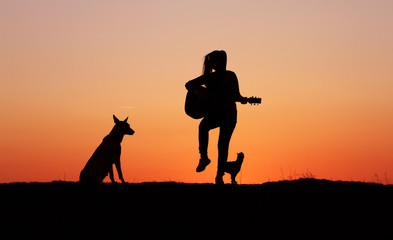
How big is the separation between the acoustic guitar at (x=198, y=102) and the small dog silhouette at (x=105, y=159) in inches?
93.5

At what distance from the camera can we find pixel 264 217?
840cm

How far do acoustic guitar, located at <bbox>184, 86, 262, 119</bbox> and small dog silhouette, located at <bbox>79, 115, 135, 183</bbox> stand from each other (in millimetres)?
2375

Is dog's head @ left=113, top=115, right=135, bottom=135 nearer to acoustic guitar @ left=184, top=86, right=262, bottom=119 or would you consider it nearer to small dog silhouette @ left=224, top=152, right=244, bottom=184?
small dog silhouette @ left=224, top=152, right=244, bottom=184

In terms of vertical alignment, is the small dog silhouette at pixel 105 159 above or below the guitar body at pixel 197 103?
below

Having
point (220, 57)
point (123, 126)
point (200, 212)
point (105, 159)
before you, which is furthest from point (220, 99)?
point (123, 126)

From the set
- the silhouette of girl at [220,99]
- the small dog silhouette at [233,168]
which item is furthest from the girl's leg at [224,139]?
the small dog silhouette at [233,168]

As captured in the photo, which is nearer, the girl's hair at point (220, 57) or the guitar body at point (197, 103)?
the girl's hair at point (220, 57)

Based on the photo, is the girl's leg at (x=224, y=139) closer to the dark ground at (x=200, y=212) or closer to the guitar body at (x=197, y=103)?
the guitar body at (x=197, y=103)

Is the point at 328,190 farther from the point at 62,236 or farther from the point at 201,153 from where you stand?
the point at 62,236

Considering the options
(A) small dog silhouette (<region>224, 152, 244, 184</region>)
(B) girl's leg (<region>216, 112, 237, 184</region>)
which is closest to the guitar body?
(B) girl's leg (<region>216, 112, 237, 184</region>)

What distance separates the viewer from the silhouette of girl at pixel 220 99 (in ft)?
36.8

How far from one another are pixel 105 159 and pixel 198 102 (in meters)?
2.80

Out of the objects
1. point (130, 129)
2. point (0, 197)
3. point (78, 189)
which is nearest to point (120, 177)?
point (130, 129)

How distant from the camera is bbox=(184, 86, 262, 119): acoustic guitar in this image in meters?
11.4
